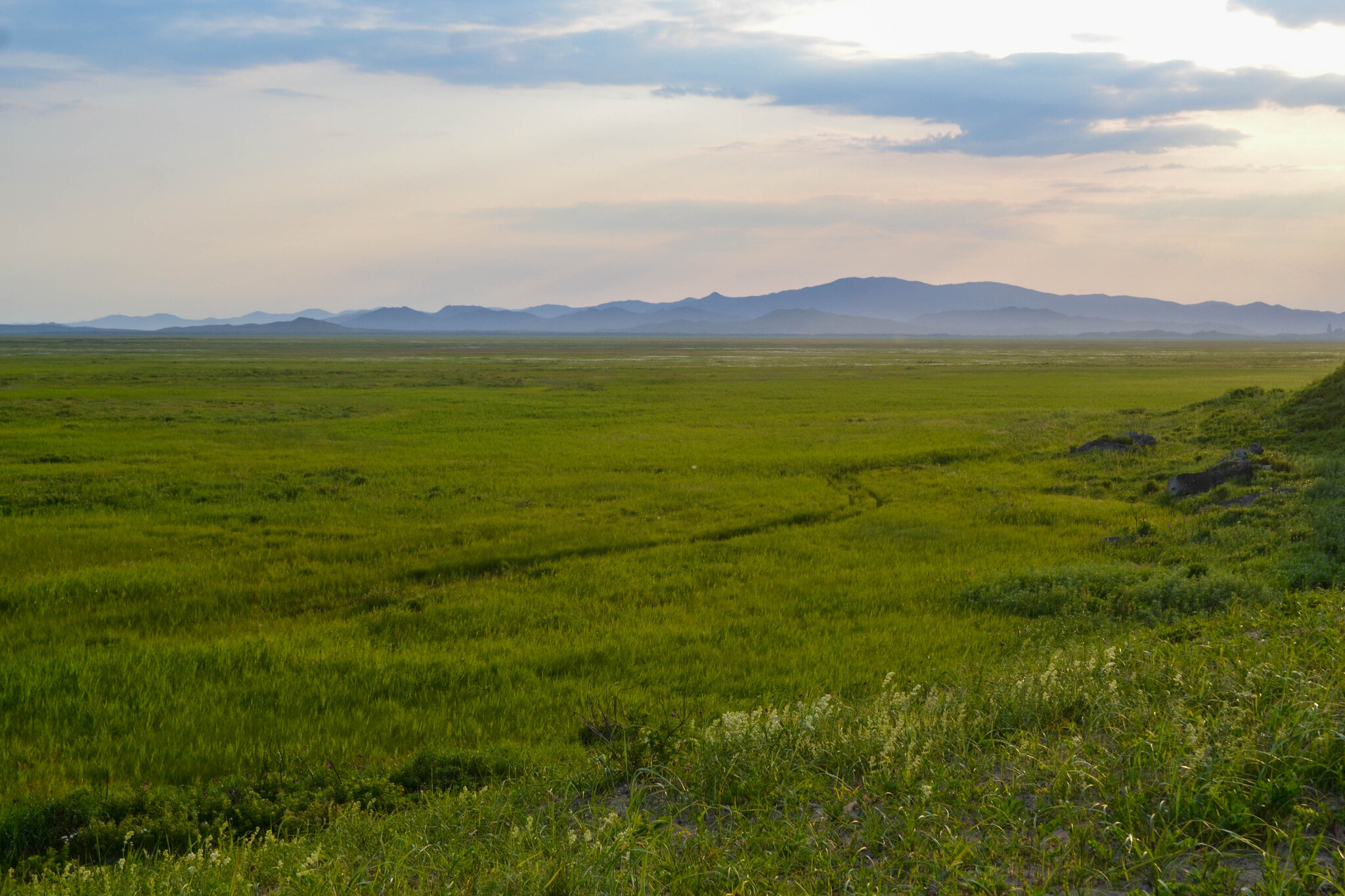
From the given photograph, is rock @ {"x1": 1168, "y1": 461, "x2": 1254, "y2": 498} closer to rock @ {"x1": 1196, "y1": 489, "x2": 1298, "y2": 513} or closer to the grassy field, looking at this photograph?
the grassy field

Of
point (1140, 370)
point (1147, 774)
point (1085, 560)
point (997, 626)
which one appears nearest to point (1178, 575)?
point (1085, 560)

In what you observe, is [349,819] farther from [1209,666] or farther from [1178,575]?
[1178,575]

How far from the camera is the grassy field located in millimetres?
7230

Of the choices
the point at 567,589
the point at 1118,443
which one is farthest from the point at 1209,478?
the point at 567,589

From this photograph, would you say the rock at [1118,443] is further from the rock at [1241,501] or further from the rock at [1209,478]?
the rock at [1241,501]

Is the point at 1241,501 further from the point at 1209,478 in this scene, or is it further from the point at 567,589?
the point at 567,589

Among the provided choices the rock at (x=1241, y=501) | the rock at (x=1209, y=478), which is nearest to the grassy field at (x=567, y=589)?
the rock at (x=1209, y=478)

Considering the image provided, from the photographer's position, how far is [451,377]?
2849 inches

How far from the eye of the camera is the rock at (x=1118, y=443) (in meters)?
26.0

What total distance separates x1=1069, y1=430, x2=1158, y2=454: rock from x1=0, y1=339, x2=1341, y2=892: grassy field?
77 centimetres

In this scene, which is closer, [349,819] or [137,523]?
[349,819]

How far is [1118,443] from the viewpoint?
1045 inches

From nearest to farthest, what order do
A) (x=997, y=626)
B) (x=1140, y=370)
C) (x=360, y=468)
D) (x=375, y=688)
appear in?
(x=375, y=688)
(x=997, y=626)
(x=360, y=468)
(x=1140, y=370)

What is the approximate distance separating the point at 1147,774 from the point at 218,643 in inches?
411
